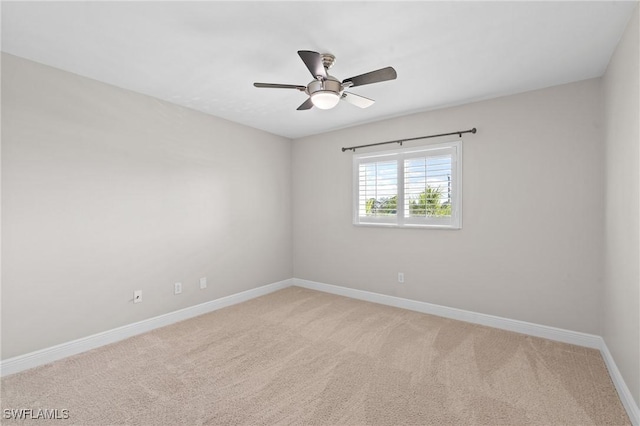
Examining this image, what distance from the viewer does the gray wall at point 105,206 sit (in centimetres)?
237

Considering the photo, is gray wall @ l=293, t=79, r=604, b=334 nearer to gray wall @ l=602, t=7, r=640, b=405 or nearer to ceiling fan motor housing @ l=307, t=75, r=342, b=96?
gray wall @ l=602, t=7, r=640, b=405

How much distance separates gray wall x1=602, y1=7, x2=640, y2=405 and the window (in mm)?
1253

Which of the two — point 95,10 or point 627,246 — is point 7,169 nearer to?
point 95,10

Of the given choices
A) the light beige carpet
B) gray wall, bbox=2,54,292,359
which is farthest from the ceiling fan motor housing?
the light beige carpet

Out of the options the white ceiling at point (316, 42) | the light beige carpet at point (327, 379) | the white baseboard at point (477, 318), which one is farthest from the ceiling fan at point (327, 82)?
A: the white baseboard at point (477, 318)

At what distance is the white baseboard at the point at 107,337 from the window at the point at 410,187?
7.03ft

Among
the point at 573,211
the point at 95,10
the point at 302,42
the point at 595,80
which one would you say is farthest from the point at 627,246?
the point at 95,10

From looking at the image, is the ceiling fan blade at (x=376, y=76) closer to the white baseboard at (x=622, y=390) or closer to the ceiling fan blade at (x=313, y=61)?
the ceiling fan blade at (x=313, y=61)

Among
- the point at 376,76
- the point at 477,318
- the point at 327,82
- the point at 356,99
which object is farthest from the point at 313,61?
the point at 477,318

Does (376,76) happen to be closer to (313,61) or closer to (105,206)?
(313,61)

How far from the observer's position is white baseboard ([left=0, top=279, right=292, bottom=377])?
234 cm

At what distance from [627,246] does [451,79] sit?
184cm

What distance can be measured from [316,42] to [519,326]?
3.27 m

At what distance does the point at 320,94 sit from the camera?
2266 millimetres
